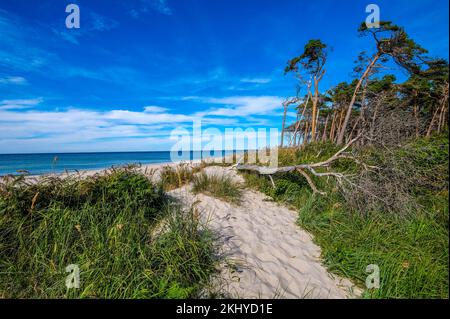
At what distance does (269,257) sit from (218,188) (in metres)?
2.86

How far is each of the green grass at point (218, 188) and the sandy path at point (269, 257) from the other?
45 centimetres

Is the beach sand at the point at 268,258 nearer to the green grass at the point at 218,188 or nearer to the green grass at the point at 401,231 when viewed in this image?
the green grass at the point at 401,231

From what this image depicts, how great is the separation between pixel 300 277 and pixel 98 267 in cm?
270

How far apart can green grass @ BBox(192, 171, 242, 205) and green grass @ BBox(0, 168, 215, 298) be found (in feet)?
7.01

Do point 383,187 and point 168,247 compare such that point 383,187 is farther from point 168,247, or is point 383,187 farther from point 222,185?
point 168,247

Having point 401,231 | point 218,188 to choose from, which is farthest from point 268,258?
point 218,188

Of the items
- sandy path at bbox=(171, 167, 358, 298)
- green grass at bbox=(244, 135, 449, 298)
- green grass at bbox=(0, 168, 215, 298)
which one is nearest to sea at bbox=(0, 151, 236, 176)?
green grass at bbox=(0, 168, 215, 298)

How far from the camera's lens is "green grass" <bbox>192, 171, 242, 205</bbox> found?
18.9 feet

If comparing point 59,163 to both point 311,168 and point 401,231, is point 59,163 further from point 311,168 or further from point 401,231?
point 401,231

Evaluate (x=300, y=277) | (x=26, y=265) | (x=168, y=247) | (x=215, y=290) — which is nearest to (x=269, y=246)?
(x=300, y=277)

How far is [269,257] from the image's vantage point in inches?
130

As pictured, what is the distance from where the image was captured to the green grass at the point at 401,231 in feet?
8.60
